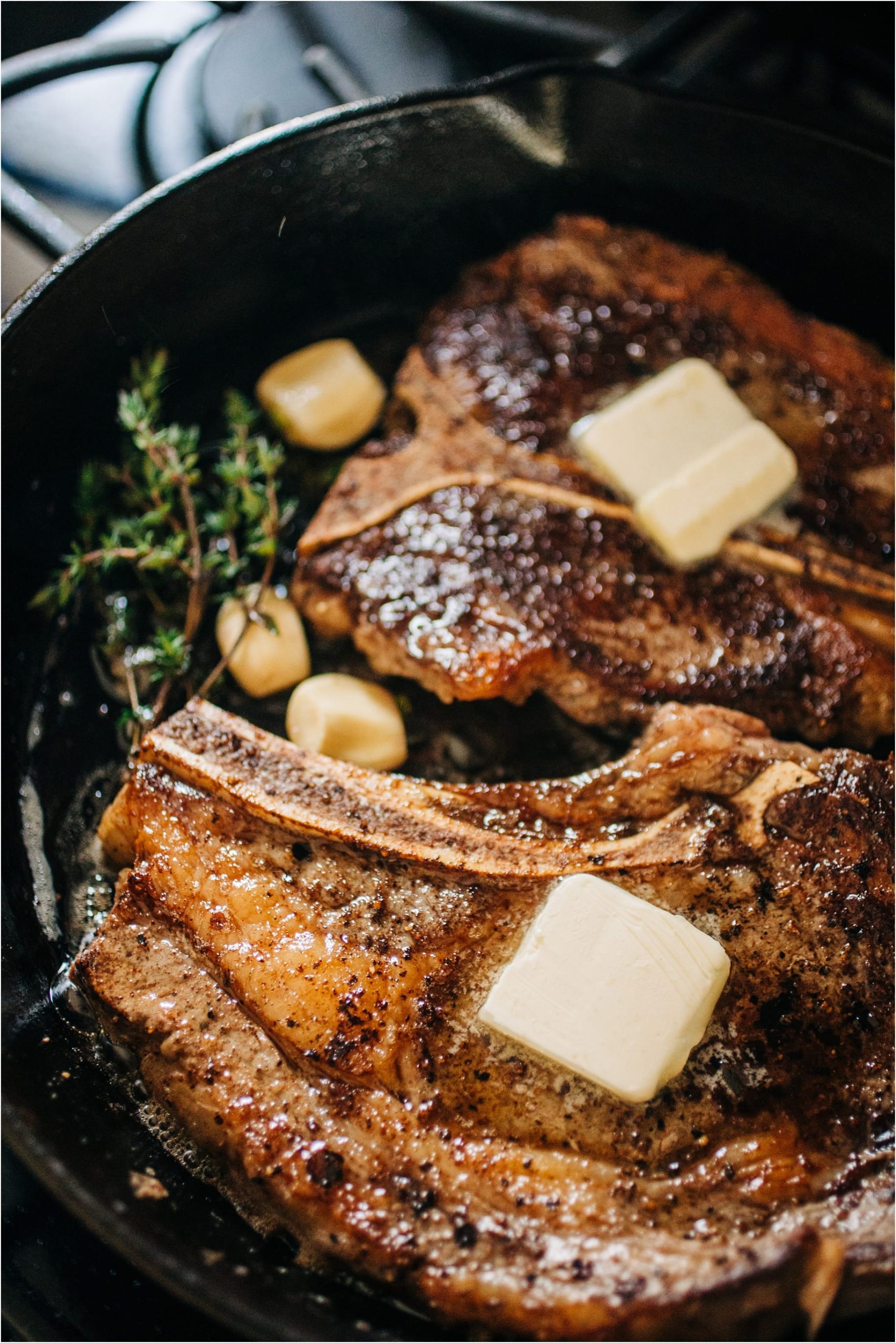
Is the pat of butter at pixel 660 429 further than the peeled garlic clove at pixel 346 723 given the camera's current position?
Yes

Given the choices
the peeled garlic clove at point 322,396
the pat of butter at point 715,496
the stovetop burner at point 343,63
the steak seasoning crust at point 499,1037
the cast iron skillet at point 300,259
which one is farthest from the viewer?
the stovetop burner at point 343,63

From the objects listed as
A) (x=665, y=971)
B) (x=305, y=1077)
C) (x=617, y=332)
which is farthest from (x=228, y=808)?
(x=617, y=332)

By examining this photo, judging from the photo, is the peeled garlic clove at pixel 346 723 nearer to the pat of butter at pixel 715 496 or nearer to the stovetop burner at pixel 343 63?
the pat of butter at pixel 715 496

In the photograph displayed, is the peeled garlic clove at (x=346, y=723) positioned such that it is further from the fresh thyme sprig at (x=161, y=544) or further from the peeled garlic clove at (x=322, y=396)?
the peeled garlic clove at (x=322, y=396)

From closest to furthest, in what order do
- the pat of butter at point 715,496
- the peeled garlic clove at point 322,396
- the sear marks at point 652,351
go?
the pat of butter at point 715,496 < the sear marks at point 652,351 < the peeled garlic clove at point 322,396

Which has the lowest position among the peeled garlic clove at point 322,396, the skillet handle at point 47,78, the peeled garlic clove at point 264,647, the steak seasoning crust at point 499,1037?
the steak seasoning crust at point 499,1037

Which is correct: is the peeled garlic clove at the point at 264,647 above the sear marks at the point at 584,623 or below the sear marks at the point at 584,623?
above

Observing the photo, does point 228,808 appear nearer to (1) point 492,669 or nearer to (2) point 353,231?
(1) point 492,669

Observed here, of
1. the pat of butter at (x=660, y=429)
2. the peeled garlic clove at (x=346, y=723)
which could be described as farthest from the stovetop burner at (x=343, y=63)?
the peeled garlic clove at (x=346, y=723)
